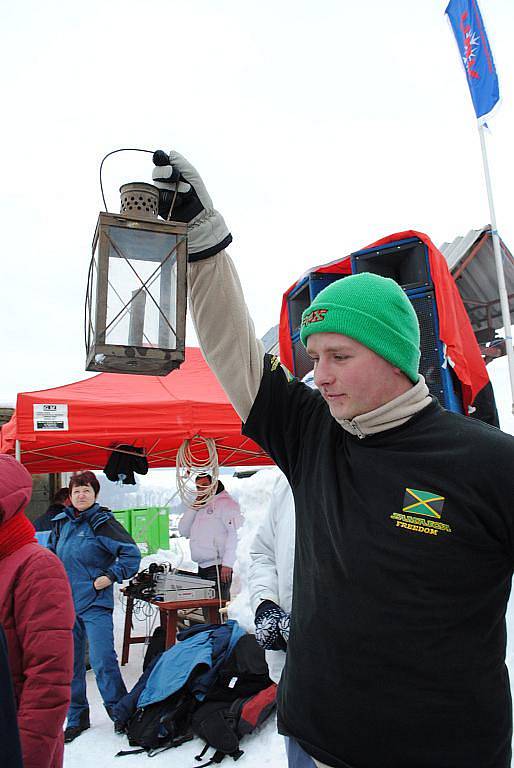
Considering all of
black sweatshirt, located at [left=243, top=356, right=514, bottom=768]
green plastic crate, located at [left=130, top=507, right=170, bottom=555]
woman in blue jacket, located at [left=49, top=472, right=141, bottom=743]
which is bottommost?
green plastic crate, located at [left=130, top=507, right=170, bottom=555]

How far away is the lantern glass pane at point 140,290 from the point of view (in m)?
1.66

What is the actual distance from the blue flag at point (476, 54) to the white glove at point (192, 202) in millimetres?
5372

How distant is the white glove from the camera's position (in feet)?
4.97

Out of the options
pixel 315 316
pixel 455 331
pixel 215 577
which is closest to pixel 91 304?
pixel 315 316

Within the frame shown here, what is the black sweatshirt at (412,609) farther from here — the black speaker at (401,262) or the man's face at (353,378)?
the black speaker at (401,262)

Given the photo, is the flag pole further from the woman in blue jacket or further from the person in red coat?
the person in red coat

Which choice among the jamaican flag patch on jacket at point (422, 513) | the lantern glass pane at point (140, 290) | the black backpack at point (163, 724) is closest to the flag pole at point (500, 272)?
the black backpack at point (163, 724)

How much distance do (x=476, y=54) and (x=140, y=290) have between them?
231 inches

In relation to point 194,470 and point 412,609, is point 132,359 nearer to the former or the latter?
point 412,609

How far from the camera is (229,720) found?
14.1 ft

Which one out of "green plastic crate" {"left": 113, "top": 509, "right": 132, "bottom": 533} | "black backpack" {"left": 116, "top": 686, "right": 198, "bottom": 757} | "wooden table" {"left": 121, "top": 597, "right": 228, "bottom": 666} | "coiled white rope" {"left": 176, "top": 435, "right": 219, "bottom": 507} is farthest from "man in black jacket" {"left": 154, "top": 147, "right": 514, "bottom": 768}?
"green plastic crate" {"left": 113, "top": 509, "right": 132, "bottom": 533}

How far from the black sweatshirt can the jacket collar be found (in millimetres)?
20

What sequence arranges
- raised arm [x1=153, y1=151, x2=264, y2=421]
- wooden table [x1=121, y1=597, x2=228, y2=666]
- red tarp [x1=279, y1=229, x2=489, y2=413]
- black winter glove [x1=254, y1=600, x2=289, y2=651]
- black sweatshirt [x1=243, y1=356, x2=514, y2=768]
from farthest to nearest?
wooden table [x1=121, y1=597, x2=228, y2=666], red tarp [x1=279, y1=229, x2=489, y2=413], black winter glove [x1=254, y1=600, x2=289, y2=651], raised arm [x1=153, y1=151, x2=264, y2=421], black sweatshirt [x1=243, y1=356, x2=514, y2=768]

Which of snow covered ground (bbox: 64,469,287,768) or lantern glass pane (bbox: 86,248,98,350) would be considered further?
snow covered ground (bbox: 64,469,287,768)
